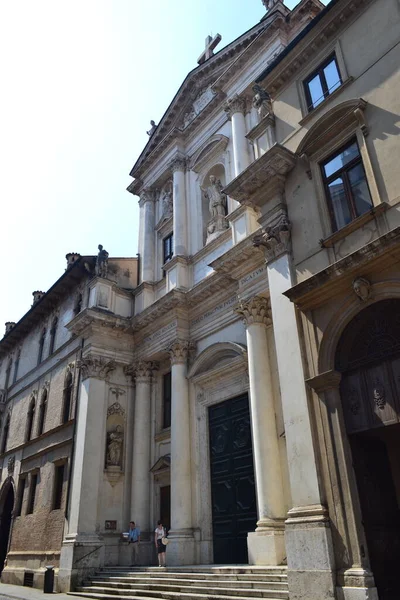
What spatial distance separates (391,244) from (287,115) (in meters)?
5.22

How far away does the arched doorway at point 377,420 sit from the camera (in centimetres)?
812

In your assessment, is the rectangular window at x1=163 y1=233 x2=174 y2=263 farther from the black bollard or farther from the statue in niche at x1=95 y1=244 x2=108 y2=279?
the black bollard

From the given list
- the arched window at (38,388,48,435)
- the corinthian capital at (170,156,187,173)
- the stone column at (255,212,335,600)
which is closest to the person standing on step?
the arched window at (38,388,48,435)

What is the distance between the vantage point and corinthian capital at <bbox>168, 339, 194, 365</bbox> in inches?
685

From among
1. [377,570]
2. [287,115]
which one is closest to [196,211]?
[287,115]

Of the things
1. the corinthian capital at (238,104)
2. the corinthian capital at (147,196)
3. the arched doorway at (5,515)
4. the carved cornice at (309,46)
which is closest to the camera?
the carved cornice at (309,46)

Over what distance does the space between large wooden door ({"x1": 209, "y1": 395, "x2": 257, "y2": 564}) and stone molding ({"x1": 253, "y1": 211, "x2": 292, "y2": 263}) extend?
5734 mm

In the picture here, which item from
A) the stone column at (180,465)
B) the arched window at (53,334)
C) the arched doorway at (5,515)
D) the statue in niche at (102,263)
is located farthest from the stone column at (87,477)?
the arched doorway at (5,515)

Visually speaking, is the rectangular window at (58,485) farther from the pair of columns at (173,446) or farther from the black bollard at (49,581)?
the pair of columns at (173,446)

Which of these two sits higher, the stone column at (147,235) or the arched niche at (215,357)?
the stone column at (147,235)

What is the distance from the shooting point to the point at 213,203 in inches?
744

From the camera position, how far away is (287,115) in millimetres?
12109

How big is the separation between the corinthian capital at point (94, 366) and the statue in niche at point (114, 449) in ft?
7.02

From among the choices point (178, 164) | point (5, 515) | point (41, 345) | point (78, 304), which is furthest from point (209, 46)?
point (5, 515)
